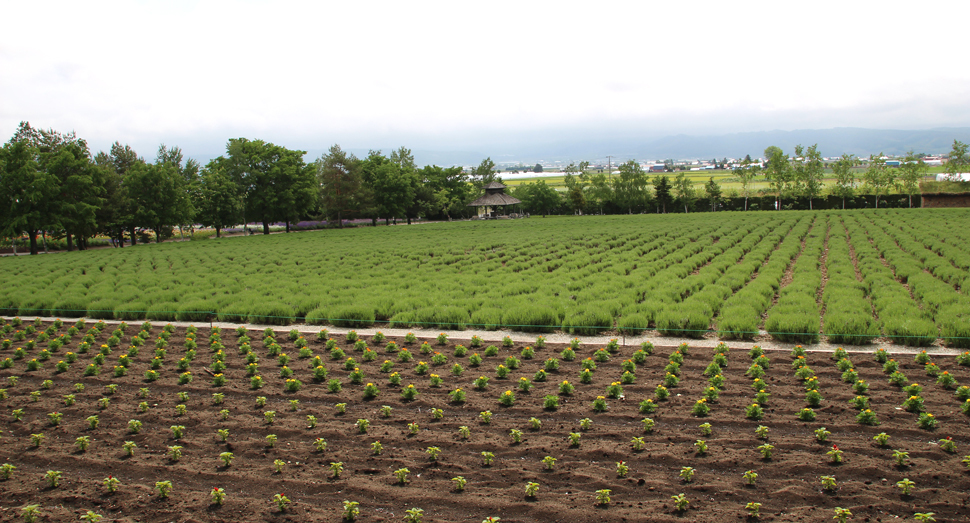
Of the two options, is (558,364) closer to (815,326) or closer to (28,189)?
(815,326)

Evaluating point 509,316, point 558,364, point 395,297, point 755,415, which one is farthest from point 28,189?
point 755,415

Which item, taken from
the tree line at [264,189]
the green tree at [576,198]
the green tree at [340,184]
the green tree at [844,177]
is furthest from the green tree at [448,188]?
the green tree at [844,177]

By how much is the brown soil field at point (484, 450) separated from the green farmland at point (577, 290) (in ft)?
7.20

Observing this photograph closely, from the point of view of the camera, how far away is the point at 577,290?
603 inches

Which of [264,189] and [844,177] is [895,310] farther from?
[844,177]

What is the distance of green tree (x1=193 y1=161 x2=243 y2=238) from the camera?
180ft

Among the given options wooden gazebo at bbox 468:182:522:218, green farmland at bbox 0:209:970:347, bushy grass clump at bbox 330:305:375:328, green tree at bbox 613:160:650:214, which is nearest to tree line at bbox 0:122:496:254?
wooden gazebo at bbox 468:182:522:218

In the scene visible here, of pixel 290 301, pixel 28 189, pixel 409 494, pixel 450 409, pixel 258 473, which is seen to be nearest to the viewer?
pixel 409 494

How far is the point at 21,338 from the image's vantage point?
11.9 m

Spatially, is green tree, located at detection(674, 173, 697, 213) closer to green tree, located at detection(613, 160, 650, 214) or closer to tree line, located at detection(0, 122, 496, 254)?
green tree, located at detection(613, 160, 650, 214)

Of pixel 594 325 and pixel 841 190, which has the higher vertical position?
pixel 841 190

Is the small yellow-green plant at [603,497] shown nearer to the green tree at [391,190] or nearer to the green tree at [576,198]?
the green tree at [391,190]

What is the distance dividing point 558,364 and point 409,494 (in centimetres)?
427

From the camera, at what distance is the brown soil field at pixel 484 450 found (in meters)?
4.86
